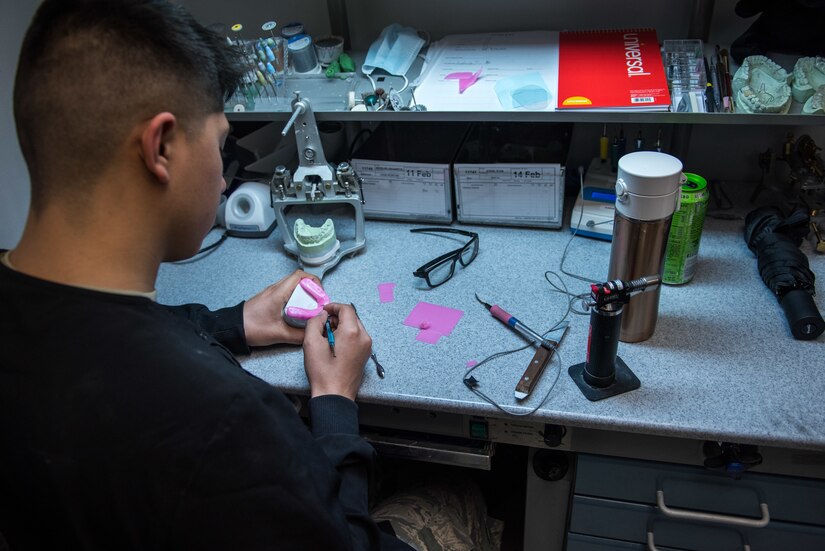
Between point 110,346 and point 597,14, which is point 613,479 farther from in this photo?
point 597,14

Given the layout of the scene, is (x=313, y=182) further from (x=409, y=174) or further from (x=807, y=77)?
(x=807, y=77)

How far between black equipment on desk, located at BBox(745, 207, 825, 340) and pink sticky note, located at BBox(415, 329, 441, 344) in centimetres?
61

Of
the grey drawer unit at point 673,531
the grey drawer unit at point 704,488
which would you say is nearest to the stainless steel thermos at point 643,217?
the grey drawer unit at point 704,488

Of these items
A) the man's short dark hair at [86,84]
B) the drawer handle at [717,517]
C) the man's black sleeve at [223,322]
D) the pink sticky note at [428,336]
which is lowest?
the drawer handle at [717,517]

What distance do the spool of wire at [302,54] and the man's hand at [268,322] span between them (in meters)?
0.58

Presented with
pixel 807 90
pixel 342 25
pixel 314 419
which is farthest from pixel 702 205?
pixel 342 25

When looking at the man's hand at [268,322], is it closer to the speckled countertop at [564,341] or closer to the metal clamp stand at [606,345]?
the speckled countertop at [564,341]

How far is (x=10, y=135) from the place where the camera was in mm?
1548

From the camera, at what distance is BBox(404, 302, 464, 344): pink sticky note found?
1.14m

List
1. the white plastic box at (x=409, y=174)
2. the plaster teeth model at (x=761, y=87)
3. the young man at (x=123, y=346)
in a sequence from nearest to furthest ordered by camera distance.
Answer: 1. the young man at (x=123, y=346)
2. the plaster teeth model at (x=761, y=87)
3. the white plastic box at (x=409, y=174)

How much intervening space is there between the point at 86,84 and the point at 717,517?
3.67 ft

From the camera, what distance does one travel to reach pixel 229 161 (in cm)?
155

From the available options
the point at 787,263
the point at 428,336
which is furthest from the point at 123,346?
the point at 787,263

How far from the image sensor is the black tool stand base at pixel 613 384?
0.98 meters
